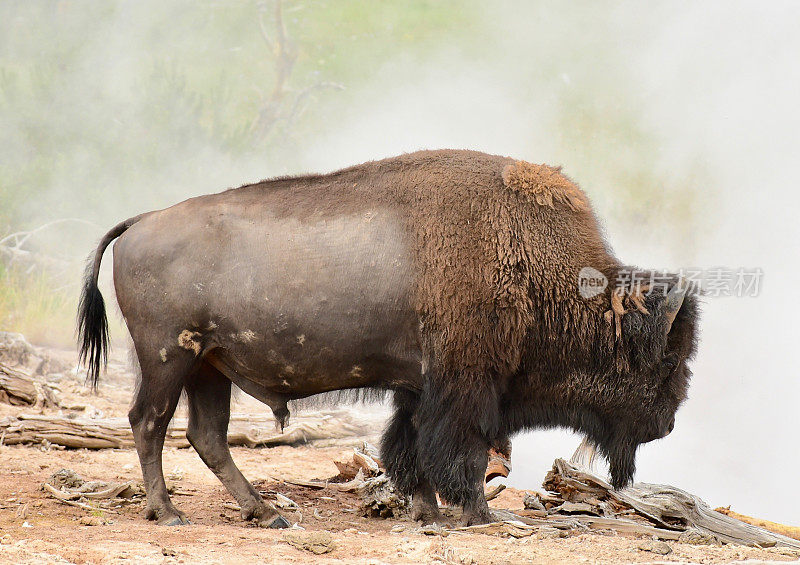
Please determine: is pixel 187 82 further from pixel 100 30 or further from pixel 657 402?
pixel 657 402

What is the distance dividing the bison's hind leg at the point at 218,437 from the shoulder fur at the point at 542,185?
215 cm

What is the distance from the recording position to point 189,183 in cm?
1523

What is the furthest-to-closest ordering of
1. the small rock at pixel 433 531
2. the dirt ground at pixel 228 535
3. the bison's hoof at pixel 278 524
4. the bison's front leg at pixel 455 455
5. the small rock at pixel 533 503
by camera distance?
the small rock at pixel 533 503 < the bison's hoof at pixel 278 524 < the bison's front leg at pixel 455 455 < the small rock at pixel 433 531 < the dirt ground at pixel 228 535

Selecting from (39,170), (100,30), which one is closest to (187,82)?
(100,30)

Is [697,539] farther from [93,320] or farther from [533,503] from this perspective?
[93,320]

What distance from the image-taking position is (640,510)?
206 inches

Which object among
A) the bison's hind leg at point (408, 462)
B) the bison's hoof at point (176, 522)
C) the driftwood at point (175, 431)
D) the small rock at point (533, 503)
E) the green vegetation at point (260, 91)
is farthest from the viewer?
the green vegetation at point (260, 91)

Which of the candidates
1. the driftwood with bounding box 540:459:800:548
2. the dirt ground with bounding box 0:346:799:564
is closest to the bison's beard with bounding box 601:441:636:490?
the driftwood with bounding box 540:459:800:548

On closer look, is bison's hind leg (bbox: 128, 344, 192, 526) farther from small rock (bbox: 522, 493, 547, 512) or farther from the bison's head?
the bison's head

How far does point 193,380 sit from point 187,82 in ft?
A: 38.7

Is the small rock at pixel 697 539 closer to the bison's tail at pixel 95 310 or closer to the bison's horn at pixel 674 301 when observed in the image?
the bison's horn at pixel 674 301

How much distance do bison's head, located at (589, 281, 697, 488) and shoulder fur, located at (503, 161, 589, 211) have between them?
0.70 metres

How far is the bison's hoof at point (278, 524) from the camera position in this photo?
5.02 meters

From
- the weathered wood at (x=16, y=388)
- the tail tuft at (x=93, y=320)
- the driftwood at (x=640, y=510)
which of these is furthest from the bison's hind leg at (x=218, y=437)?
the weathered wood at (x=16, y=388)
